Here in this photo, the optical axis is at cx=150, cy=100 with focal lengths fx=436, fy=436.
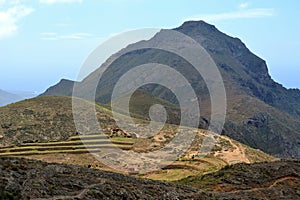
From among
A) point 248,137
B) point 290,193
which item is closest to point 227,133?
point 248,137

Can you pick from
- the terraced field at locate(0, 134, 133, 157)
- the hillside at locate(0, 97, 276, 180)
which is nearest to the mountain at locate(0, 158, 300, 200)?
the hillside at locate(0, 97, 276, 180)

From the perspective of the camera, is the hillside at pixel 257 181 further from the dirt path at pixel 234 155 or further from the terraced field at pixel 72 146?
the terraced field at pixel 72 146

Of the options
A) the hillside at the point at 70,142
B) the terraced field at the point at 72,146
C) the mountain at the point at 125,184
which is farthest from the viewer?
the terraced field at the point at 72,146

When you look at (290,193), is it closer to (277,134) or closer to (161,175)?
(161,175)

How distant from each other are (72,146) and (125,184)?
3756 cm

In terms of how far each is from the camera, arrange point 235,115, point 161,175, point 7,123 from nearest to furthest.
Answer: point 161,175 < point 7,123 < point 235,115

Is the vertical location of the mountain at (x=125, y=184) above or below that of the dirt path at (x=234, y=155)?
below

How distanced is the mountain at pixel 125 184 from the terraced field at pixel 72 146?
26580 mm

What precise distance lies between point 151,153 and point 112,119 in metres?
21.9

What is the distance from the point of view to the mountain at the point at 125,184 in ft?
81.6

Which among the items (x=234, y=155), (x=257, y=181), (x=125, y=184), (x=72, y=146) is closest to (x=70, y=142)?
(x=72, y=146)

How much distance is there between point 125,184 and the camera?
3092 cm

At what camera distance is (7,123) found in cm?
7712

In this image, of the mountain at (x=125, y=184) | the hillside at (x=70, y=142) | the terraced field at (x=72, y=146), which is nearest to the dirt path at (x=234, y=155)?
the hillside at (x=70, y=142)
